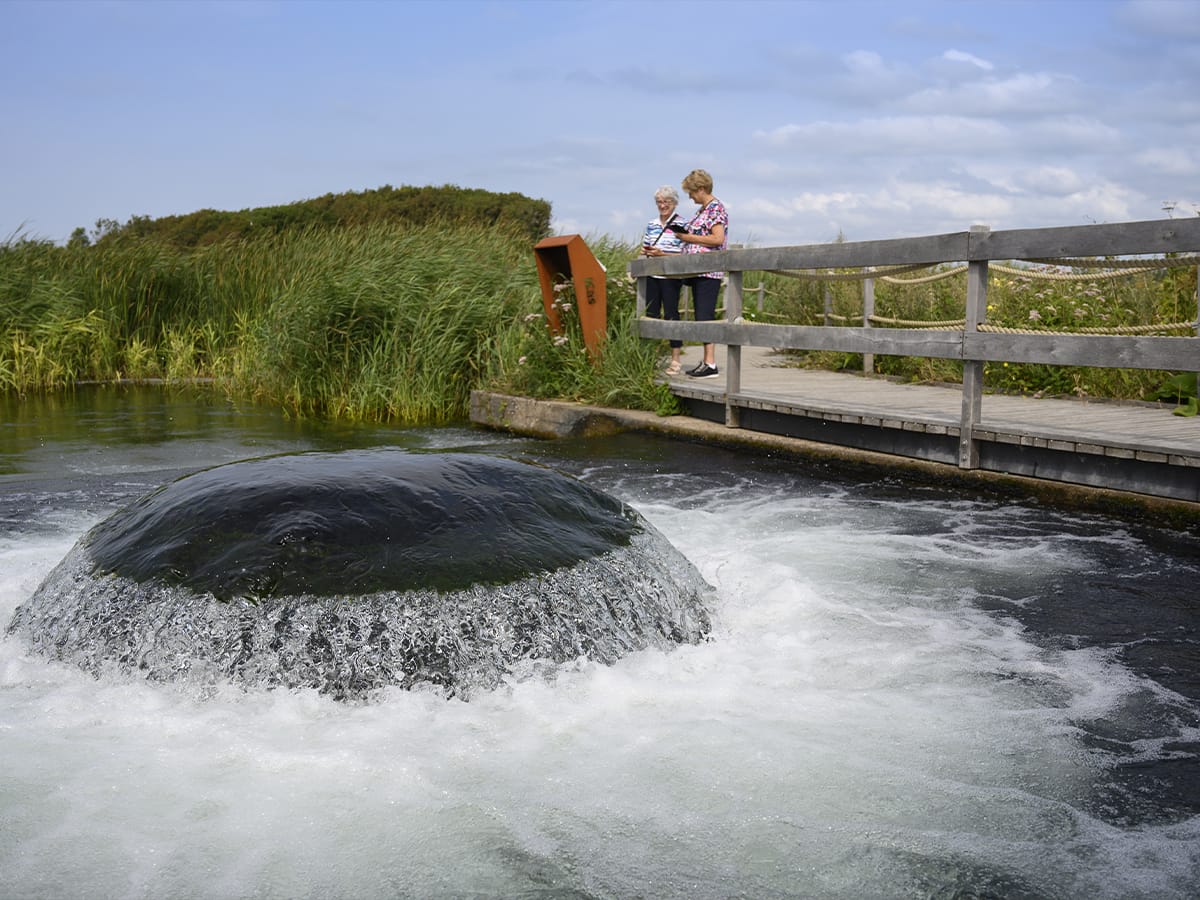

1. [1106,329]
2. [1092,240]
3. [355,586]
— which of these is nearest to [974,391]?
[1092,240]

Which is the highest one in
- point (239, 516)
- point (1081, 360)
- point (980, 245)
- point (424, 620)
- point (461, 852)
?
point (980, 245)

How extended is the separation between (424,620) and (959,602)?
7.69 feet

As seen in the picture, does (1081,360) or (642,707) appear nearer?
(642,707)

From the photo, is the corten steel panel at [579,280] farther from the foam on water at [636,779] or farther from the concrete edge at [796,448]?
the foam on water at [636,779]

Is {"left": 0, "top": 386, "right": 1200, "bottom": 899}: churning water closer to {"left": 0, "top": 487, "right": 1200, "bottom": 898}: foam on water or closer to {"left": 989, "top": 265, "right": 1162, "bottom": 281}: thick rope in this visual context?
{"left": 0, "top": 487, "right": 1200, "bottom": 898}: foam on water

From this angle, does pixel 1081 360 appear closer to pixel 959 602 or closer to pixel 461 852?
pixel 959 602

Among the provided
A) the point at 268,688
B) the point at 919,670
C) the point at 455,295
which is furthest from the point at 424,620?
the point at 455,295

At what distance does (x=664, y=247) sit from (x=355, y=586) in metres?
7.03

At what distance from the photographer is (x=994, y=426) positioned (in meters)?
6.88

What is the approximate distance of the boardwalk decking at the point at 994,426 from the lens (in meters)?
6.16

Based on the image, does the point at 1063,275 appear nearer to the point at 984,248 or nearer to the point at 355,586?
the point at 984,248

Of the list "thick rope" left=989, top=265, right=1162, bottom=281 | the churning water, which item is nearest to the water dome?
the churning water

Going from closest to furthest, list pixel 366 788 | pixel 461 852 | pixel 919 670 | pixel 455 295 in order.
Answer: pixel 461 852, pixel 366 788, pixel 919 670, pixel 455 295

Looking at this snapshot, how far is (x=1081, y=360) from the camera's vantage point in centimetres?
632
